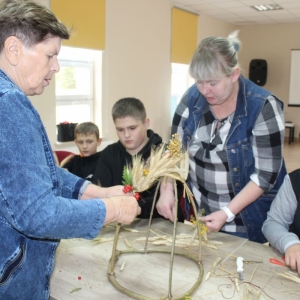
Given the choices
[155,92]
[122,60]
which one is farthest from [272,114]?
[155,92]

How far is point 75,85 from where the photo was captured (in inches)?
228

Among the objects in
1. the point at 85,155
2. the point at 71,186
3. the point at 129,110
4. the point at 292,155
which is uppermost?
the point at 129,110

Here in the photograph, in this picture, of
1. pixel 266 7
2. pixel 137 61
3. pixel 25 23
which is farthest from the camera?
pixel 266 7

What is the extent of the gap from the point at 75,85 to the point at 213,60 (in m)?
4.34

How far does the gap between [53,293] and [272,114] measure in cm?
129

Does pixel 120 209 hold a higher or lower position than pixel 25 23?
lower

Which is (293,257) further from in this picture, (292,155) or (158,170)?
(292,155)

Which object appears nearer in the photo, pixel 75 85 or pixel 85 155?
pixel 85 155

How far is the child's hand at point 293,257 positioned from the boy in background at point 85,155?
90.3 inches

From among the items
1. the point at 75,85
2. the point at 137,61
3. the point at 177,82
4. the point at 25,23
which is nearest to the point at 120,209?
the point at 25,23

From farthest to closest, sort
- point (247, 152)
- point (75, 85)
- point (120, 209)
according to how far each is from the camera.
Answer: point (75, 85) → point (247, 152) → point (120, 209)

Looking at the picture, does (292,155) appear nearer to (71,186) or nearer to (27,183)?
(71,186)

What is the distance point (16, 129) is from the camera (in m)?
0.89

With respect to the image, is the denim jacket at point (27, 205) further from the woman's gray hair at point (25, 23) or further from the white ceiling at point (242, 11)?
the white ceiling at point (242, 11)
